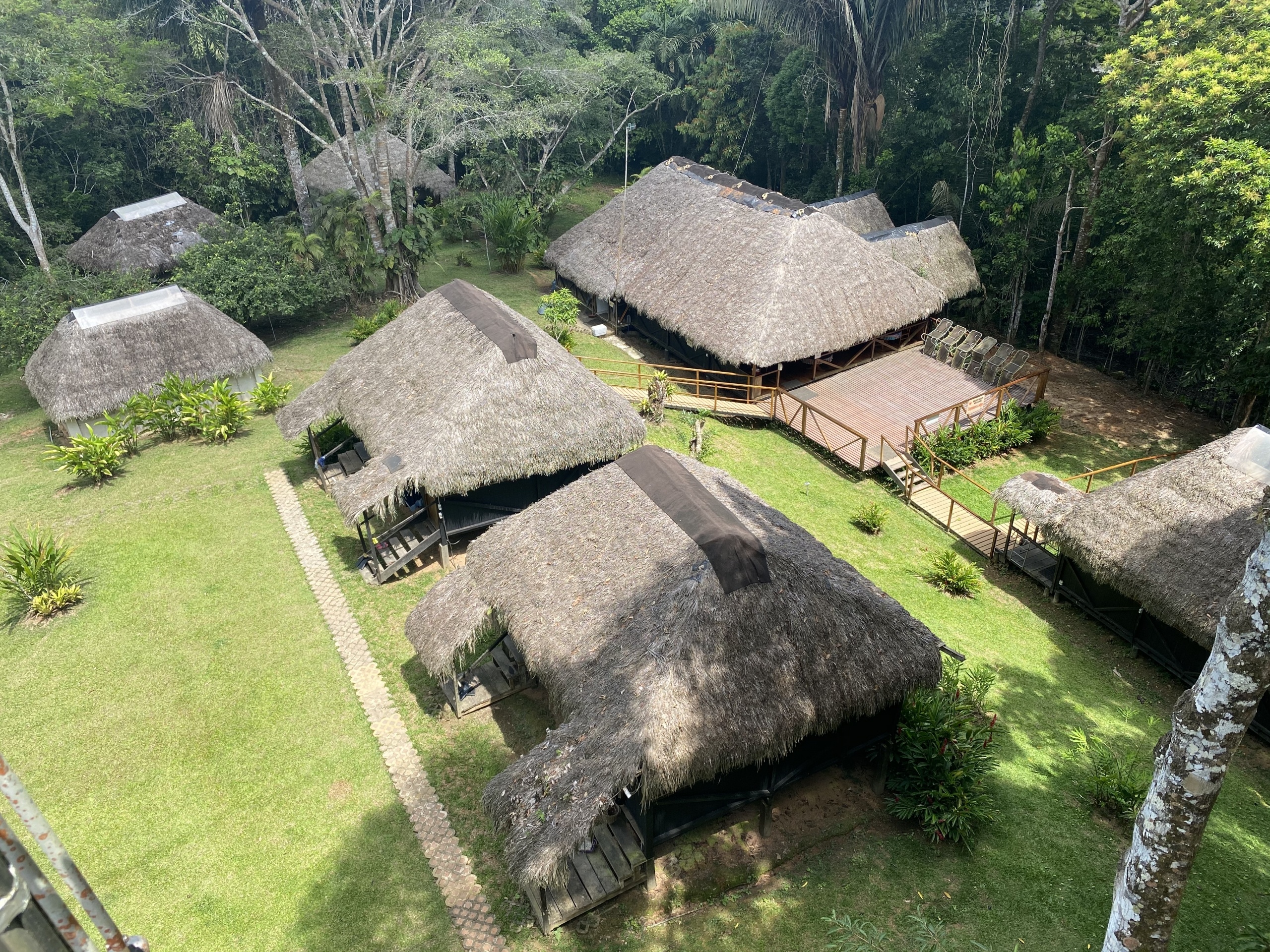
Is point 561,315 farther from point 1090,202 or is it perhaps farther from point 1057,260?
point 1090,202

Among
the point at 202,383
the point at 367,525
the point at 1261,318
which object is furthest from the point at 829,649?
the point at 202,383

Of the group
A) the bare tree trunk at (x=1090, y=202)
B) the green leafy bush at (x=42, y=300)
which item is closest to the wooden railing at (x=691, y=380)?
the bare tree trunk at (x=1090, y=202)

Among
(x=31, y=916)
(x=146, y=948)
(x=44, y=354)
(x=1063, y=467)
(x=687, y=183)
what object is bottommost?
(x=1063, y=467)

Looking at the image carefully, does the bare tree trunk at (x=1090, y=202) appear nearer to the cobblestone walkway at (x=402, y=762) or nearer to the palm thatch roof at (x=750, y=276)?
the palm thatch roof at (x=750, y=276)

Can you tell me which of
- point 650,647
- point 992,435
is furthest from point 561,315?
point 650,647

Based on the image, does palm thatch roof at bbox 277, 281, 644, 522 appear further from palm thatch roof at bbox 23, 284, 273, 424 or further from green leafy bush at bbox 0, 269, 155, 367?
green leafy bush at bbox 0, 269, 155, 367

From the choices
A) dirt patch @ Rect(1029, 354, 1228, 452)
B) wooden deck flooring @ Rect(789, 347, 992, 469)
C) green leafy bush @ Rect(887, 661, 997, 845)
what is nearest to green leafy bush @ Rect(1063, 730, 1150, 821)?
green leafy bush @ Rect(887, 661, 997, 845)

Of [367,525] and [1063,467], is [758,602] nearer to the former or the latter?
[367,525]
